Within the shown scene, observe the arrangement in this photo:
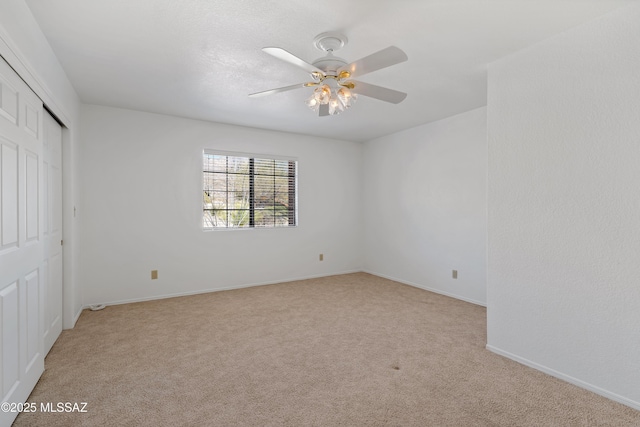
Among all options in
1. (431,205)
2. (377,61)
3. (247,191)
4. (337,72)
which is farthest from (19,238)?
(431,205)

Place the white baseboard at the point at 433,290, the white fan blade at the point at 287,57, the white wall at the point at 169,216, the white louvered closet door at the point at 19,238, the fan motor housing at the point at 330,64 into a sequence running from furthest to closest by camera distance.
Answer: the white baseboard at the point at 433,290, the white wall at the point at 169,216, the fan motor housing at the point at 330,64, the white fan blade at the point at 287,57, the white louvered closet door at the point at 19,238

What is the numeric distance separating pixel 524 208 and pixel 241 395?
239cm

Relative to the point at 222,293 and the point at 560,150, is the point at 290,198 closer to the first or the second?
the point at 222,293

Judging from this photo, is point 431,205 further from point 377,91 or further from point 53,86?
point 53,86

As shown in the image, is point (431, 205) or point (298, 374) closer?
point (298, 374)

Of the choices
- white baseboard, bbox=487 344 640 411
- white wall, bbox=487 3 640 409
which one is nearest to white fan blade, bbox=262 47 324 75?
white wall, bbox=487 3 640 409

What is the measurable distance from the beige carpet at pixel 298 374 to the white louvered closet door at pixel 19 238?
0.25 metres

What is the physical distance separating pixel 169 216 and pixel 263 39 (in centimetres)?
282

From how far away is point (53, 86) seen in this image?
250cm

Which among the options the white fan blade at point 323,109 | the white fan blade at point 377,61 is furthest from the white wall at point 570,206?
the white fan blade at point 323,109

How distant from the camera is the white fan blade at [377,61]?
1819 millimetres

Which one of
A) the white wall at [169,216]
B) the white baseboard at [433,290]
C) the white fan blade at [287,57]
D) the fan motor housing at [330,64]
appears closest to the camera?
the white fan blade at [287,57]

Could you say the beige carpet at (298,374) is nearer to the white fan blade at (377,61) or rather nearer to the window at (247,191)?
the window at (247,191)

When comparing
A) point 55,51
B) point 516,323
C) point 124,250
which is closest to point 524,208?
point 516,323
